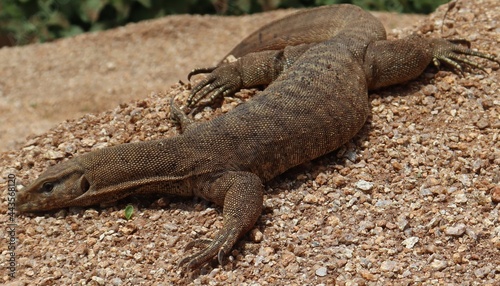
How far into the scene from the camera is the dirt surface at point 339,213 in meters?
4.33

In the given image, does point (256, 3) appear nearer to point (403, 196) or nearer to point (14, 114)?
point (14, 114)

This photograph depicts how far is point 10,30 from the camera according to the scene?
1121cm

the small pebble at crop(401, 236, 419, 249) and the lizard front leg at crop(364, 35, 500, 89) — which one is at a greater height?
the lizard front leg at crop(364, 35, 500, 89)

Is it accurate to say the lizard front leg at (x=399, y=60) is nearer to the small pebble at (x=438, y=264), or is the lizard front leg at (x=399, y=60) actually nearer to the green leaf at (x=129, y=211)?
the small pebble at (x=438, y=264)

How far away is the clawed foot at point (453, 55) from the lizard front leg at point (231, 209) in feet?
7.65

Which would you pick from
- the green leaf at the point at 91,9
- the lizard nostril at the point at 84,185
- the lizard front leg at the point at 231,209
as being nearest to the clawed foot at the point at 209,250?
the lizard front leg at the point at 231,209

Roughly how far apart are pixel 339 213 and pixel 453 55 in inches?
85.8

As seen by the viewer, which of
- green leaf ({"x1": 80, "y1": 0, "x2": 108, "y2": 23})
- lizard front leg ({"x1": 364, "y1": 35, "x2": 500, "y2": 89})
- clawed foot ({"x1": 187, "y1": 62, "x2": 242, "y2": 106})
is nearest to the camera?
lizard front leg ({"x1": 364, "y1": 35, "x2": 500, "y2": 89})

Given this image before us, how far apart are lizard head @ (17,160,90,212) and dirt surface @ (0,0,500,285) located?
107 mm

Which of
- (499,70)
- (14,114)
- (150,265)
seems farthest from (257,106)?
(14,114)

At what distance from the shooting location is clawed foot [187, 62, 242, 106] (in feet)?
19.5

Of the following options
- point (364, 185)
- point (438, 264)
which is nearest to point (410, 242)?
point (438, 264)

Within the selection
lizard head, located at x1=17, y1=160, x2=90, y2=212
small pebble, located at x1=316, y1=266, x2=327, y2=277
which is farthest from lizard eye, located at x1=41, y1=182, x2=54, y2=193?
small pebble, located at x1=316, y1=266, x2=327, y2=277

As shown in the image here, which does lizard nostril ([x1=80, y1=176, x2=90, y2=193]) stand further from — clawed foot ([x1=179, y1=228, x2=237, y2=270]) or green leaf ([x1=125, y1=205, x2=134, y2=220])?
clawed foot ([x1=179, y1=228, x2=237, y2=270])
